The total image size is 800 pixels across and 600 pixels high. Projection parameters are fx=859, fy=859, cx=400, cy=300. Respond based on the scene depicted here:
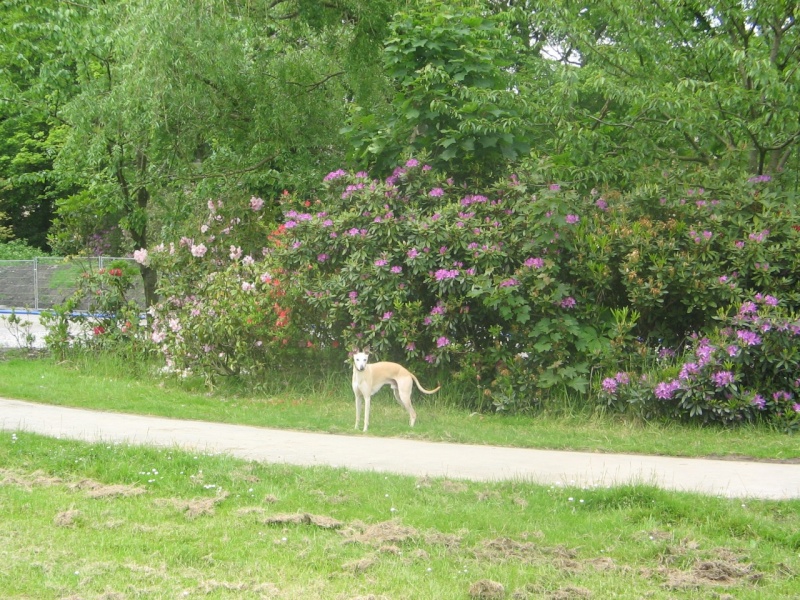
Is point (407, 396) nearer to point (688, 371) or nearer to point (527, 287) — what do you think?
point (527, 287)

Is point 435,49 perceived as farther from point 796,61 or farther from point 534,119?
point 796,61

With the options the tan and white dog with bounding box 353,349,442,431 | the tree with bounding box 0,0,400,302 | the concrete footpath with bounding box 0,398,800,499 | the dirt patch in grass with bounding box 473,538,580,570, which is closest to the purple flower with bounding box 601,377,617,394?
the concrete footpath with bounding box 0,398,800,499

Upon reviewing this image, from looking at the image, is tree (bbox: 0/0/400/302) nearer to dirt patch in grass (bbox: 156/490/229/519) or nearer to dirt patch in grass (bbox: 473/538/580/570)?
dirt patch in grass (bbox: 156/490/229/519)

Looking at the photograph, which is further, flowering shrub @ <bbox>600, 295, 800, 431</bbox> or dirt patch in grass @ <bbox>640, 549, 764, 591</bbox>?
flowering shrub @ <bbox>600, 295, 800, 431</bbox>

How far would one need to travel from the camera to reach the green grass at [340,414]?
925cm

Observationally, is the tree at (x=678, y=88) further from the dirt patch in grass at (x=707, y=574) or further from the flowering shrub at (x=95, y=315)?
the flowering shrub at (x=95, y=315)

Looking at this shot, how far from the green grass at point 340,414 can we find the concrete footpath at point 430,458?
38 cm

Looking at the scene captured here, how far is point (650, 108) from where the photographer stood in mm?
11602

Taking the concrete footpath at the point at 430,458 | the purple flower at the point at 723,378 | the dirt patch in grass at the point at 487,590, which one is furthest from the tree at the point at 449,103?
the dirt patch in grass at the point at 487,590

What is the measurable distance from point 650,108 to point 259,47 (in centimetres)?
718

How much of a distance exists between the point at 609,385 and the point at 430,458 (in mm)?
3072

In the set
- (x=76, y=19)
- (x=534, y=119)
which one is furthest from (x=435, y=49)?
(x=76, y=19)

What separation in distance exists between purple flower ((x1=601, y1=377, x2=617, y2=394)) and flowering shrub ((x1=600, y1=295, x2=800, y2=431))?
18cm

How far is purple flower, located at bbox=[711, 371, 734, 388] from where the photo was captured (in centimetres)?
990
